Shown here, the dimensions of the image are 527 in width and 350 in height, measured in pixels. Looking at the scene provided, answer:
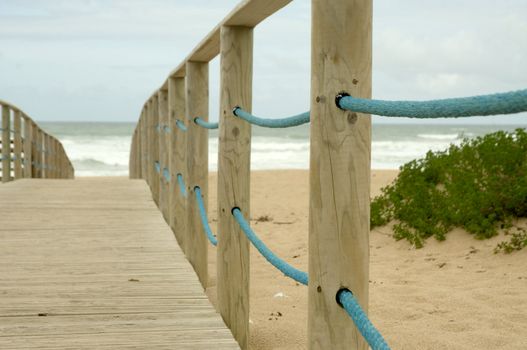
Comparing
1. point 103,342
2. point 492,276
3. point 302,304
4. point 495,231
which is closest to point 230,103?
point 103,342

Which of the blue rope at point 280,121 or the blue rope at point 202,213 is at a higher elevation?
the blue rope at point 280,121

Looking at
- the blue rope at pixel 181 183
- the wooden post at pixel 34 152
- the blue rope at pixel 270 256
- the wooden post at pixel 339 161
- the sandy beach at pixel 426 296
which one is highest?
the wooden post at pixel 339 161

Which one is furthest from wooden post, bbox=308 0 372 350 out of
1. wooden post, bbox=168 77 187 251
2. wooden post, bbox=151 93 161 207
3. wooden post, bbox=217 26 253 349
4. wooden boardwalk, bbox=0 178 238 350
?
wooden post, bbox=151 93 161 207

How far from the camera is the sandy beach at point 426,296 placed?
3682mm

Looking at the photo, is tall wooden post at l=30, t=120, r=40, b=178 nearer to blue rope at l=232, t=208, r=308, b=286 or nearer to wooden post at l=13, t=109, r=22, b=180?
wooden post at l=13, t=109, r=22, b=180

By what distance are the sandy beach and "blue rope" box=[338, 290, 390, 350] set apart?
76.4 inches

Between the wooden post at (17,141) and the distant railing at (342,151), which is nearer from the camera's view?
the distant railing at (342,151)

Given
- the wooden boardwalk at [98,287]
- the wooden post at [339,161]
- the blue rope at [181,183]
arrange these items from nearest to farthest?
1. the wooden post at [339,161]
2. the wooden boardwalk at [98,287]
3. the blue rope at [181,183]

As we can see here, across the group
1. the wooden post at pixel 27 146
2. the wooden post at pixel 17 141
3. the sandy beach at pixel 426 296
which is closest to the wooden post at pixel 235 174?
the sandy beach at pixel 426 296

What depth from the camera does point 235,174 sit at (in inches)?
121

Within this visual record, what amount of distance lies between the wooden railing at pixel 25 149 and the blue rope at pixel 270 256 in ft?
22.9

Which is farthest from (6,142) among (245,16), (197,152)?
(245,16)

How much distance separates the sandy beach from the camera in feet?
12.1

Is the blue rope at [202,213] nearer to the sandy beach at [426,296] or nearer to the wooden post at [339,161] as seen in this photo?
the sandy beach at [426,296]
